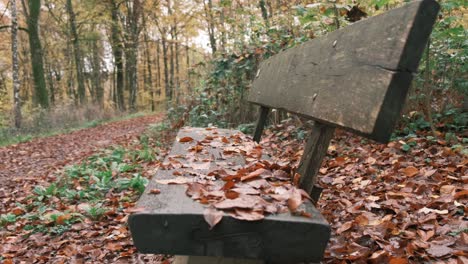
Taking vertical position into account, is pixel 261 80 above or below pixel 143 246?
above

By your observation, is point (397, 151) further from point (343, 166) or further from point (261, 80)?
point (261, 80)

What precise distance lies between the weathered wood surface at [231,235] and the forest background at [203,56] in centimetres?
257

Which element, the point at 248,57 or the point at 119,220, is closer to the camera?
the point at 119,220

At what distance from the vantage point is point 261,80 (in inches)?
121

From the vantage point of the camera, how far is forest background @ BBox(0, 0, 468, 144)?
3779 millimetres

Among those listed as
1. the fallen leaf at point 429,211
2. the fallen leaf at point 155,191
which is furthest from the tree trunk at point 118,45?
the fallen leaf at point 155,191

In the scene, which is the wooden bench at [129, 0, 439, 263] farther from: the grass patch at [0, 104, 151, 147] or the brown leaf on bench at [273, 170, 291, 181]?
the grass patch at [0, 104, 151, 147]

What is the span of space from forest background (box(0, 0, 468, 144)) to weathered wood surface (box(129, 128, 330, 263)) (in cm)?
257

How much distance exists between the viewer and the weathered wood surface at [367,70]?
3.28ft

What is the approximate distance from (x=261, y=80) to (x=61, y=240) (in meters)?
2.07

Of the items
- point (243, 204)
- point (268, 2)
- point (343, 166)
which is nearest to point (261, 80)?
point (343, 166)

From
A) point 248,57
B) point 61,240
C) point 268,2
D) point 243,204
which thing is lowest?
point 61,240

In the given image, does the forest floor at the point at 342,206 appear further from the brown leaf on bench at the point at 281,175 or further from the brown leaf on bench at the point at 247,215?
the brown leaf on bench at the point at 247,215

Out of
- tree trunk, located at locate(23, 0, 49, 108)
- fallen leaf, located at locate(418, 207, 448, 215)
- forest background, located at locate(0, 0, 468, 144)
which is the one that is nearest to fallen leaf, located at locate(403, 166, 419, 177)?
fallen leaf, located at locate(418, 207, 448, 215)
